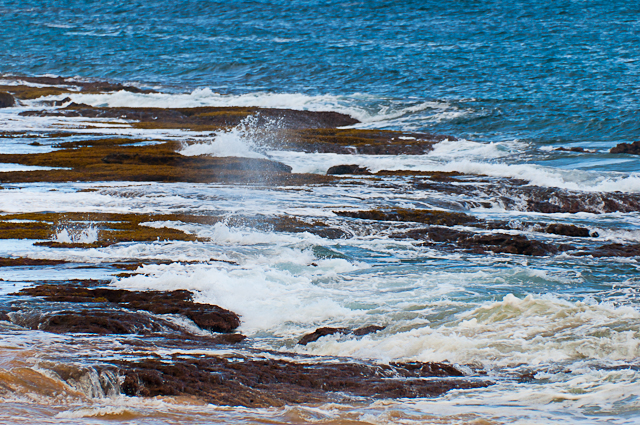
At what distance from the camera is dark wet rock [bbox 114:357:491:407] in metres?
5.92

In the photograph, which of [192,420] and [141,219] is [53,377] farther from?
[141,219]

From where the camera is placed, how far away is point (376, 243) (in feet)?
43.5

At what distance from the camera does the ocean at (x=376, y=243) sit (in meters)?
6.15

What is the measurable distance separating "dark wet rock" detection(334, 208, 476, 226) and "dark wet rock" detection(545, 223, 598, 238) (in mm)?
1547

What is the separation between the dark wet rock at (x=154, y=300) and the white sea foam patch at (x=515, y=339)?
51.3 inches

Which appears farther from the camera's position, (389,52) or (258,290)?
(389,52)

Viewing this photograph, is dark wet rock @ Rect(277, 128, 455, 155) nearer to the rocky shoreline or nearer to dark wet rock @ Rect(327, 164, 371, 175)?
the rocky shoreline

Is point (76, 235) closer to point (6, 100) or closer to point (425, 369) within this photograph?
point (425, 369)

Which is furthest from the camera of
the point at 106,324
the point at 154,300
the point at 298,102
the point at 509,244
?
the point at 298,102

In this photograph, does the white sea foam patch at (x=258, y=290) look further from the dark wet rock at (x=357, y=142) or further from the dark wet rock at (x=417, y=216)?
the dark wet rock at (x=357, y=142)

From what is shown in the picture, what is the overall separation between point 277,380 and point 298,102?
3479cm

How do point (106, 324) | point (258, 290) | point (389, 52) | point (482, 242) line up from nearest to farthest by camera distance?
1. point (106, 324)
2. point (258, 290)
3. point (482, 242)
4. point (389, 52)

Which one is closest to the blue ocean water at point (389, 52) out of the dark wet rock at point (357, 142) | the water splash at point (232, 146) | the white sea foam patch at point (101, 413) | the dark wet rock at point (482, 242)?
the dark wet rock at point (357, 142)

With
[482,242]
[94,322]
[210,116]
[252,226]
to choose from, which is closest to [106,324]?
[94,322]
